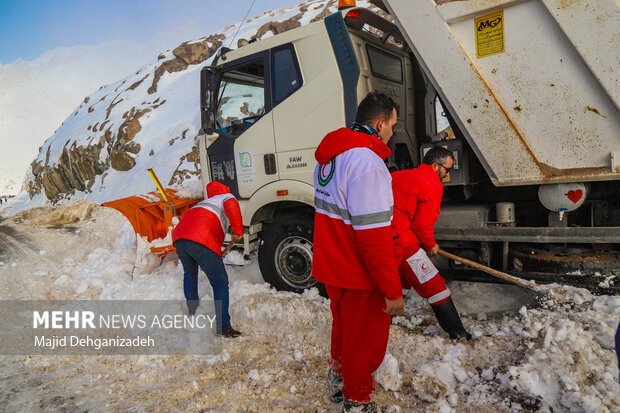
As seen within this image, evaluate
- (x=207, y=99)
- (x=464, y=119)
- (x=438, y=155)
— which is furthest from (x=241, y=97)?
(x=464, y=119)

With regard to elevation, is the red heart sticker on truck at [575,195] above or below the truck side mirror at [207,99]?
below

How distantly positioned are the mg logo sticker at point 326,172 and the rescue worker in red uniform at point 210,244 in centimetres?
169

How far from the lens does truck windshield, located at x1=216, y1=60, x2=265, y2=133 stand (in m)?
4.07

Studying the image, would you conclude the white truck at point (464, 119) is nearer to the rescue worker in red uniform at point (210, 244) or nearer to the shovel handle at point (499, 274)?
the shovel handle at point (499, 274)

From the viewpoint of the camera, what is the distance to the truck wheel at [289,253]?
390 cm

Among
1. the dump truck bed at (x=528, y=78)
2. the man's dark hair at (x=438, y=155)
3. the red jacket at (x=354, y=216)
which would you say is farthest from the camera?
the man's dark hair at (x=438, y=155)

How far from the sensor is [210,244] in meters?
3.50

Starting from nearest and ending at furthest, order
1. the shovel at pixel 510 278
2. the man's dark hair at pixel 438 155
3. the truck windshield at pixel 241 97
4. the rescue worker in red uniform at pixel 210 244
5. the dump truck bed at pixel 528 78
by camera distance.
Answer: the dump truck bed at pixel 528 78, the shovel at pixel 510 278, the man's dark hair at pixel 438 155, the rescue worker in red uniform at pixel 210 244, the truck windshield at pixel 241 97

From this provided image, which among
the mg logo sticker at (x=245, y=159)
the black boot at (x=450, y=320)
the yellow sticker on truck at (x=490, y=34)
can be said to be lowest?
the black boot at (x=450, y=320)

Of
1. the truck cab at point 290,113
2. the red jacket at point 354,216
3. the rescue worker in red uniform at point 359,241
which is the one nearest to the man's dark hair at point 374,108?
the rescue worker in red uniform at point 359,241

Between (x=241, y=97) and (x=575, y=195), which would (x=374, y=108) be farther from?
(x=241, y=97)

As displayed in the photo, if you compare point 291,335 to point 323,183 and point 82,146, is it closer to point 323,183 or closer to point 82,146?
point 323,183

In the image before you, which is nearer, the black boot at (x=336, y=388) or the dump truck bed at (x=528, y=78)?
the black boot at (x=336, y=388)

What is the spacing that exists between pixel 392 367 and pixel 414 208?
44.0 inches
